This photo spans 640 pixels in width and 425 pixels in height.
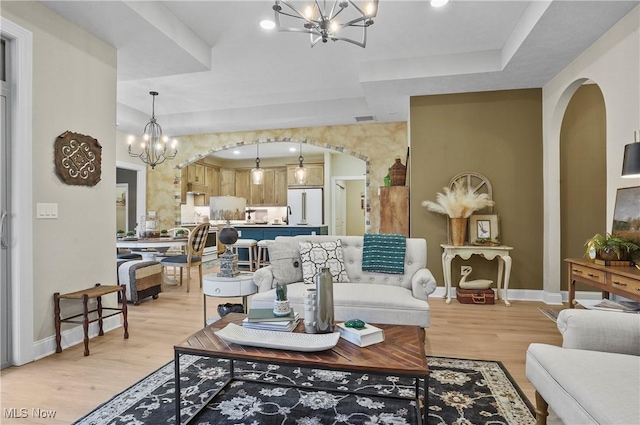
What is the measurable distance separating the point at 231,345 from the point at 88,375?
1.37 metres

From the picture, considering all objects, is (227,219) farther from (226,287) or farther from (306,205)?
(306,205)

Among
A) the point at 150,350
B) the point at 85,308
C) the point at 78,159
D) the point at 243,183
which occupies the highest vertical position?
the point at 243,183

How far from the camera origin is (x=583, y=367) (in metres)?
1.42

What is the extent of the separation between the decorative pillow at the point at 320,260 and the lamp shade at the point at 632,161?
2178 millimetres

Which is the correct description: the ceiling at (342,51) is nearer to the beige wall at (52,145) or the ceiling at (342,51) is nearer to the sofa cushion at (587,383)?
the beige wall at (52,145)

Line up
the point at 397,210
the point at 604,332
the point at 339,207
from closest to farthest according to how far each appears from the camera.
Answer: the point at 604,332 < the point at 397,210 < the point at 339,207

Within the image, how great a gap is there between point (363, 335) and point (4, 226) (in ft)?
8.73

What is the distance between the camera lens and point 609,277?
8.63 feet

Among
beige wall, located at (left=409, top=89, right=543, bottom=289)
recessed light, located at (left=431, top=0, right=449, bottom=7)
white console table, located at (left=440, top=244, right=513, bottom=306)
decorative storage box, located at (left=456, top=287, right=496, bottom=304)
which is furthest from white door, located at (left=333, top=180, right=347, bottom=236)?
recessed light, located at (left=431, top=0, right=449, bottom=7)

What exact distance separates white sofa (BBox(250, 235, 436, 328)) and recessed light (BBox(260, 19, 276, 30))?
2.12 meters

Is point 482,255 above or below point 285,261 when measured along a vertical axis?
below

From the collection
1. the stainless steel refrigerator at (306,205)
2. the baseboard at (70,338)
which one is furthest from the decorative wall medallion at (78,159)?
the stainless steel refrigerator at (306,205)

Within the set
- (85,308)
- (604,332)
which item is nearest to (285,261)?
(85,308)

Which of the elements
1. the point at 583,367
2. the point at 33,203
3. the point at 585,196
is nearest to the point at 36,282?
the point at 33,203
